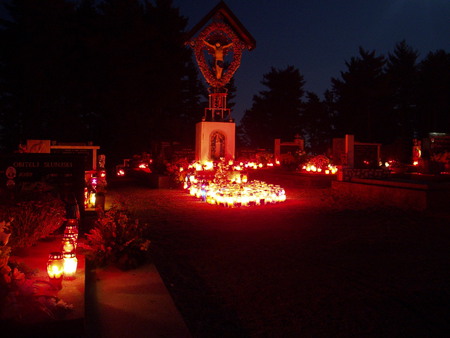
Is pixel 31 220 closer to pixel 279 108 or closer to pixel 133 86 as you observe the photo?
pixel 133 86

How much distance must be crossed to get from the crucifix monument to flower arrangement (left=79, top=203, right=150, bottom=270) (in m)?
16.4

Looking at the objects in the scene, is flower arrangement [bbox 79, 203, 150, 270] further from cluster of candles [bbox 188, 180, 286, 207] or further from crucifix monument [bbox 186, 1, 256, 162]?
crucifix monument [bbox 186, 1, 256, 162]

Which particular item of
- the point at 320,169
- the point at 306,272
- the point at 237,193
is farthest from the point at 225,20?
the point at 306,272

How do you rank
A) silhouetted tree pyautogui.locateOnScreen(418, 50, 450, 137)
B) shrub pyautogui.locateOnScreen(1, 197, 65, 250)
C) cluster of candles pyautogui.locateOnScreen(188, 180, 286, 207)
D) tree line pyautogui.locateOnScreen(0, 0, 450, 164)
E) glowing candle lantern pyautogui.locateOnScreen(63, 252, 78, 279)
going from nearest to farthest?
glowing candle lantern pyautogui.locateOnScreen(63, 252, 78, 279) → shrub pyautogui.locateOnScreen(1, 197, 65, 250) → cluster of candles pyautogui.locateOnScreen(188, 180, 286, 207) → tree line pyautogui.locateOnScreen(0, 0, 450, 164) → silhouetted tree pyautogui.locateOnScreen(418, 50, 450, 137)

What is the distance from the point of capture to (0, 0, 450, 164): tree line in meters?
26.6

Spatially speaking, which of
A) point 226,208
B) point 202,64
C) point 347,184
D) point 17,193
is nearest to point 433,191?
point 347,184

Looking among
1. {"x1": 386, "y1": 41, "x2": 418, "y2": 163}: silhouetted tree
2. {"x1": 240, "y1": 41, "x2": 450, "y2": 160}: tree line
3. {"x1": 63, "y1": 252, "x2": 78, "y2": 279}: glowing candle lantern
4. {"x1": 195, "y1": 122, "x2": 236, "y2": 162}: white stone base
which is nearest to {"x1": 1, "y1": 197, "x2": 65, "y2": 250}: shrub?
{"x1": 63, "y1": 252, "x2": 78, "y2": 279}: glowing candle lantern

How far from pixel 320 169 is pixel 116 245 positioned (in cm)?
1856

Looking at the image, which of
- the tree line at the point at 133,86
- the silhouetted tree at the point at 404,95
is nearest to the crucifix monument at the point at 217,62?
the tree line at the point at 133,86

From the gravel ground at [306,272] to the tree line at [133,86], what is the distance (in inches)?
681

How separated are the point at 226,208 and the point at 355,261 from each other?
6.21 metres

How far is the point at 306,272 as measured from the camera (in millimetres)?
5949

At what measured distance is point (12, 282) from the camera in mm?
3697

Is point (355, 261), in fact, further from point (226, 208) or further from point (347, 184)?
point (347, 184)
